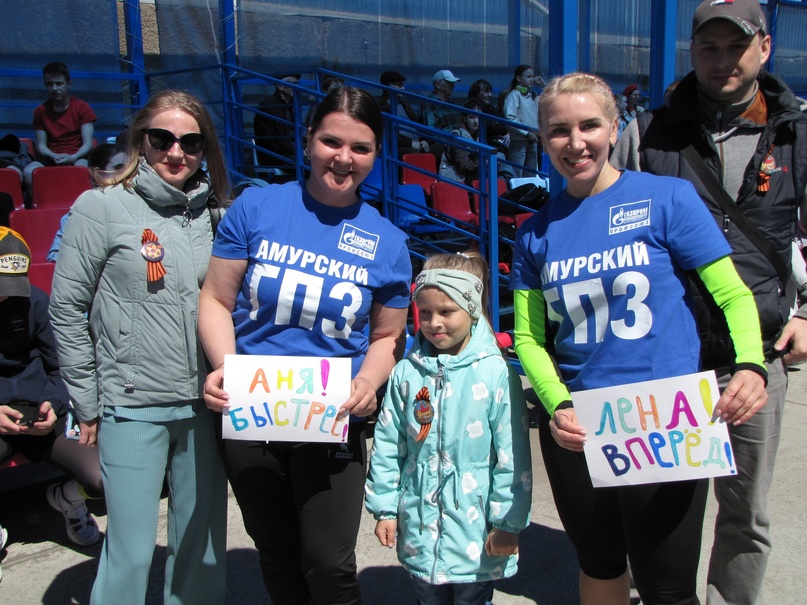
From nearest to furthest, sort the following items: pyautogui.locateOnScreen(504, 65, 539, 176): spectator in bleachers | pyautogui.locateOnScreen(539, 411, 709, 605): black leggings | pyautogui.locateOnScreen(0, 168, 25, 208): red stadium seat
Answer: pyautogui.locateOnScreen(539, 411, 709, 605): black leggings → pyautogui.locateOnScreen(0, 168, 25, 208): red stadium seat → pyautogui.locateOnScreen(504, 65, 539, 176): spectator in bleachers

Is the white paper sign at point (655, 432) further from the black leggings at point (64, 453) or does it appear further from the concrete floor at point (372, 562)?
the black leggings at point (64, 453)

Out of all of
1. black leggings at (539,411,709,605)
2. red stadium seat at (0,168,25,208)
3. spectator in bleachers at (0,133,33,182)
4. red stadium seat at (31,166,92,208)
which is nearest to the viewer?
black leggings at (539,411,709,605)

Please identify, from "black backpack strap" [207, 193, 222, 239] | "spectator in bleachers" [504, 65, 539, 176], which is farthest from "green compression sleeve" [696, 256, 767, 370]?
"spectator in bleachers" [504, 65, 539, 176]

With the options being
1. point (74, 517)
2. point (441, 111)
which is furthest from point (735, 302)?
point (441, 111)

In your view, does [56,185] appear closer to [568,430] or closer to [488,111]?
[488,111]

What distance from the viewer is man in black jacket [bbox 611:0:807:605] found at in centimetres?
221

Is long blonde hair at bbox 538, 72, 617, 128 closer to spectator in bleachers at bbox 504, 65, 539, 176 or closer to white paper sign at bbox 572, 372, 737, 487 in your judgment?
white paper sign at bbox 572, 372, 737, 487

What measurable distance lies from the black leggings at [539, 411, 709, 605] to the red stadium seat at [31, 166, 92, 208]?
5.47 meters

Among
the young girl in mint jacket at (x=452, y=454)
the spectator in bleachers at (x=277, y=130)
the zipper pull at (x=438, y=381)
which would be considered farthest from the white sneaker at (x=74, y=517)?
the spectator in bleachers at (x=277, y=130)

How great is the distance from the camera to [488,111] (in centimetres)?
984

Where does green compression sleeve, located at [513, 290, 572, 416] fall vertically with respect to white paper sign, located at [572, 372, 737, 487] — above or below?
above

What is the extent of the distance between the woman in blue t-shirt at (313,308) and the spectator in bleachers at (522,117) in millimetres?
7523

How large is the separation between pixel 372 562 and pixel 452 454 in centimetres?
131

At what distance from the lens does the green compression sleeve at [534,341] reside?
2217 millimetres
